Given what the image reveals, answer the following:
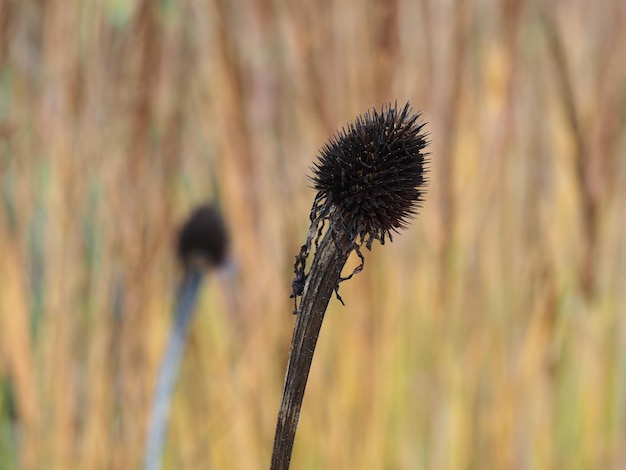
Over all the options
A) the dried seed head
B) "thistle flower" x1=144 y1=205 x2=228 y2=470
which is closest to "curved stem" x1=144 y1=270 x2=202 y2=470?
"thistle flower" x1=144 y1=205 x2=228 y2=470

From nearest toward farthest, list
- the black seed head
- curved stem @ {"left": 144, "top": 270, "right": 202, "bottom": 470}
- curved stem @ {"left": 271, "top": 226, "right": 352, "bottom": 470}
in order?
curved stem @ {"left": 271, "top": 226, "right": 352, "bottom": 470} < curved stem @ {"left": 144, "top": 270, "right": 202, "bottom": 470} < the black seed head

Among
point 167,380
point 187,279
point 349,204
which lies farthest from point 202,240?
point 349,204

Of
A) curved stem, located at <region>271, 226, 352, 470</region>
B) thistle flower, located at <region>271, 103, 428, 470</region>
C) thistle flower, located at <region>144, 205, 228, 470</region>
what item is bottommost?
curved stem, located at <region>271, 226, 352, 470</region>

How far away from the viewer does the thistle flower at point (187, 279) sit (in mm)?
708

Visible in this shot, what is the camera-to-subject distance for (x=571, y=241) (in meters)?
1.03

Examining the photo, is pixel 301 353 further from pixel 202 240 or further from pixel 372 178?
pixel 202 240

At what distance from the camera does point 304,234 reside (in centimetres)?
96

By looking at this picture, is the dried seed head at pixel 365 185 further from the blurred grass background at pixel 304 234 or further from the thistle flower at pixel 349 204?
the blurred grass background at pixel 304 234

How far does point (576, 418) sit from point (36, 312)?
0.82 m

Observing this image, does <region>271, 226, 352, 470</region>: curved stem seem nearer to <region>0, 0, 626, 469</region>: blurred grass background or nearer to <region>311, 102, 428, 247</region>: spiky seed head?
<region>311, 102, 428, 247</region>: spiky seed head

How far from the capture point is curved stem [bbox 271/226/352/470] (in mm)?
282

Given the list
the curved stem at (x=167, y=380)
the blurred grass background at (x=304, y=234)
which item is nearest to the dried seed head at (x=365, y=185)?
the curved stem at (x=167, y=380)

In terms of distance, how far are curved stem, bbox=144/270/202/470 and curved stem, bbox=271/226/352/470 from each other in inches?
16.8

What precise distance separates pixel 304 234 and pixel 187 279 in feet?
0.59
